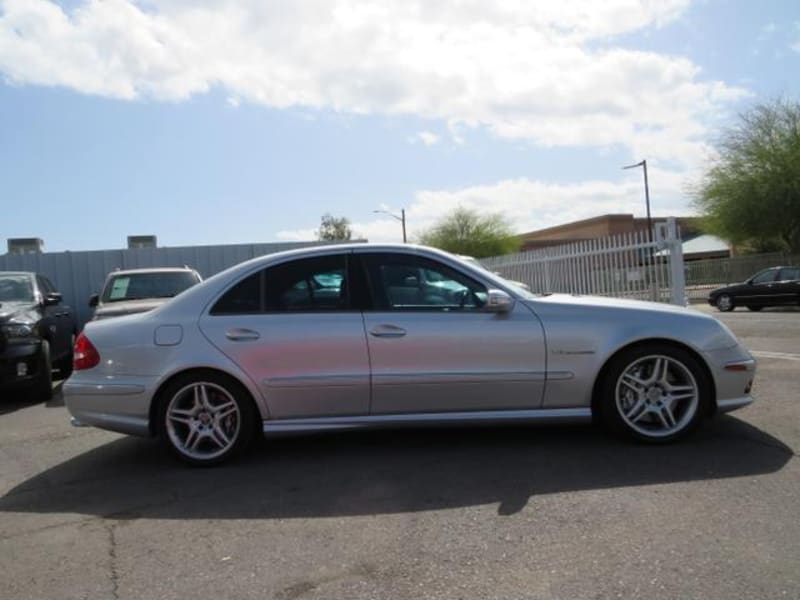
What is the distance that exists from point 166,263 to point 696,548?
15.9m

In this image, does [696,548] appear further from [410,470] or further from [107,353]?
[107,353]

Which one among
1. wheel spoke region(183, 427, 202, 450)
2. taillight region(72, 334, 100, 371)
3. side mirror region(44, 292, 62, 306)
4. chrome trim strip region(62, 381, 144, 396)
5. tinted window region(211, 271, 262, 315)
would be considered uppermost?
side mirror region(44, 292, 62, 306)

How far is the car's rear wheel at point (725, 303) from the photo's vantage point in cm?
2150

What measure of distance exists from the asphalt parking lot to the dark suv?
279 centimetres

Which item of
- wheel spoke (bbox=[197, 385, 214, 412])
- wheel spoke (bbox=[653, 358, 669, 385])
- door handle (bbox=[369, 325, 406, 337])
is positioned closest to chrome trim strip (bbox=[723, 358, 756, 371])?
wheel spoke (bbox=[653, 358, 669, 385])

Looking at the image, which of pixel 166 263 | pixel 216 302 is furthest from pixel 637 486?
pixel 166 263

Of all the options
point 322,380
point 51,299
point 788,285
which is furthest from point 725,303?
point 322,380

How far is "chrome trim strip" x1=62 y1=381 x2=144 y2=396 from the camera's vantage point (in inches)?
187

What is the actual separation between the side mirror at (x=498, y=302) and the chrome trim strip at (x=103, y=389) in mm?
2413

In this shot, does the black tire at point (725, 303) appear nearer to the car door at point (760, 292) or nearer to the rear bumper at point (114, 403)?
the car door at point (760, 292)

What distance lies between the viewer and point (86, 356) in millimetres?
4879

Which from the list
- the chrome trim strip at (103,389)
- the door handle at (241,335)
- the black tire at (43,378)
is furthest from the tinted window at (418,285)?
the black tire at (43,378)

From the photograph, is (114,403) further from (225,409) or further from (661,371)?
(661,371)

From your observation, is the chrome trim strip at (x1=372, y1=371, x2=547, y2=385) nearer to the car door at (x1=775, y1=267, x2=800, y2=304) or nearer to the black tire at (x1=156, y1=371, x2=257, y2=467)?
the black tire at (x1=156, y1=371, x2=257, y2=467)
